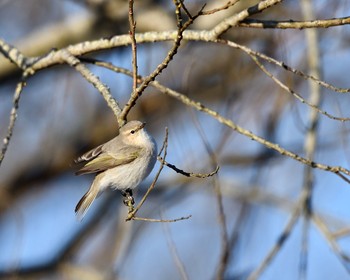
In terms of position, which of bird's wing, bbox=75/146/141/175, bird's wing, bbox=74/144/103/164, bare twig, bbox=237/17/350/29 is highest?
bare twig, bbox=237/17/350/29

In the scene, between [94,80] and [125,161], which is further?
[125,161]

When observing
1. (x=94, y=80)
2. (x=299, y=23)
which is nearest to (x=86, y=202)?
(x=94, y=80)

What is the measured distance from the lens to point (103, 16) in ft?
19.5

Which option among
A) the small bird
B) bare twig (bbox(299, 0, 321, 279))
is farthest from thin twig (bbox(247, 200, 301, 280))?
the small bird

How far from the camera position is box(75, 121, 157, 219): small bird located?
3168mm

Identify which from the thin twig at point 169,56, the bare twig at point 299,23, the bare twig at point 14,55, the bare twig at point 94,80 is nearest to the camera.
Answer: the thin twig at point 169,56

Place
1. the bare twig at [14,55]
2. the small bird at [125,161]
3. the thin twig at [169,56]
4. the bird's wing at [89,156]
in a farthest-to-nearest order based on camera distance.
A: 1. the bare twig at [14,55]
2. the small bird at [125,161]
3. the bird's wing at [89,156]
4. the thin twig at [169,56]

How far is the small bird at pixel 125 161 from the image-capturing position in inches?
125

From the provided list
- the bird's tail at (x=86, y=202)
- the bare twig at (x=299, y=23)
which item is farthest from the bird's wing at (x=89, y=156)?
the bare twig at (x=299, y=23)

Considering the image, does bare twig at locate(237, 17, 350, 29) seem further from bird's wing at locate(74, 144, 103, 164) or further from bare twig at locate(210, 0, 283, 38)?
bird's wing at locate(74, 144, 103, 164)

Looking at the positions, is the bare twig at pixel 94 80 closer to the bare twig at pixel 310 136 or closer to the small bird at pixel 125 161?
the small bird at pixel 125 161

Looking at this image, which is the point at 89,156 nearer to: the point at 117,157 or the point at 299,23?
the point at 117,157

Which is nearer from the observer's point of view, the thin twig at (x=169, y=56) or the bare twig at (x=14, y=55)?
the thin twig at (x=169, y=56)

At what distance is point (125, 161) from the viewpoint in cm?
326
